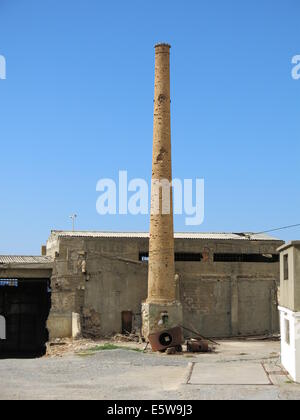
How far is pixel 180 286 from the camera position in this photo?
34.8 meters

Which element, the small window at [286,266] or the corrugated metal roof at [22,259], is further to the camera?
the corrugated metal roof at [22,259]

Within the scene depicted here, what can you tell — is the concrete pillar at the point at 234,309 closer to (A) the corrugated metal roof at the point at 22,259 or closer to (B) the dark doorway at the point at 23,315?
(A) the corrugated metal roof at the point at 22,259

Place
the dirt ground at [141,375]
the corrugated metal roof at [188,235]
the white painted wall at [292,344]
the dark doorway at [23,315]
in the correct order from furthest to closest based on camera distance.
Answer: the dark doorway at [23,315] < the corrugated metal roof at [188,235] < the white painted wall at [292,344] < the dirt ground at [141,375]

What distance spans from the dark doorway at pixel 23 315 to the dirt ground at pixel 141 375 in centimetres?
1147

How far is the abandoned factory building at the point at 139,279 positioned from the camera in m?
33.2

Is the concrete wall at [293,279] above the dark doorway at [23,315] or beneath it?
above

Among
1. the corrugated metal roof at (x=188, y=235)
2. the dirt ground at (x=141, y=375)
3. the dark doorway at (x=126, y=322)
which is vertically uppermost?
the corrugated metal roof at (x=188, y=235)

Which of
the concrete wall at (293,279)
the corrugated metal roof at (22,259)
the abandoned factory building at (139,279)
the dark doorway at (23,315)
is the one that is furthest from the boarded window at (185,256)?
the concrete wall at (293,279)

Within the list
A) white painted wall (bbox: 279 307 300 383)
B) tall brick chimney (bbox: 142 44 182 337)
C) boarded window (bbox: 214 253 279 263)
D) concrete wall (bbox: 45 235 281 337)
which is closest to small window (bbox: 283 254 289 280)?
white painted wall (bbox: 279 307 300 383)

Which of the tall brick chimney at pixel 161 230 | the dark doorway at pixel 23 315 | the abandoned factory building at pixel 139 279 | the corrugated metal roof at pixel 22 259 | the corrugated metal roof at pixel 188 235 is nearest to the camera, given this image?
the tall brick chimney at pixel 161 230

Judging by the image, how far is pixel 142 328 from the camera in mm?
32500
